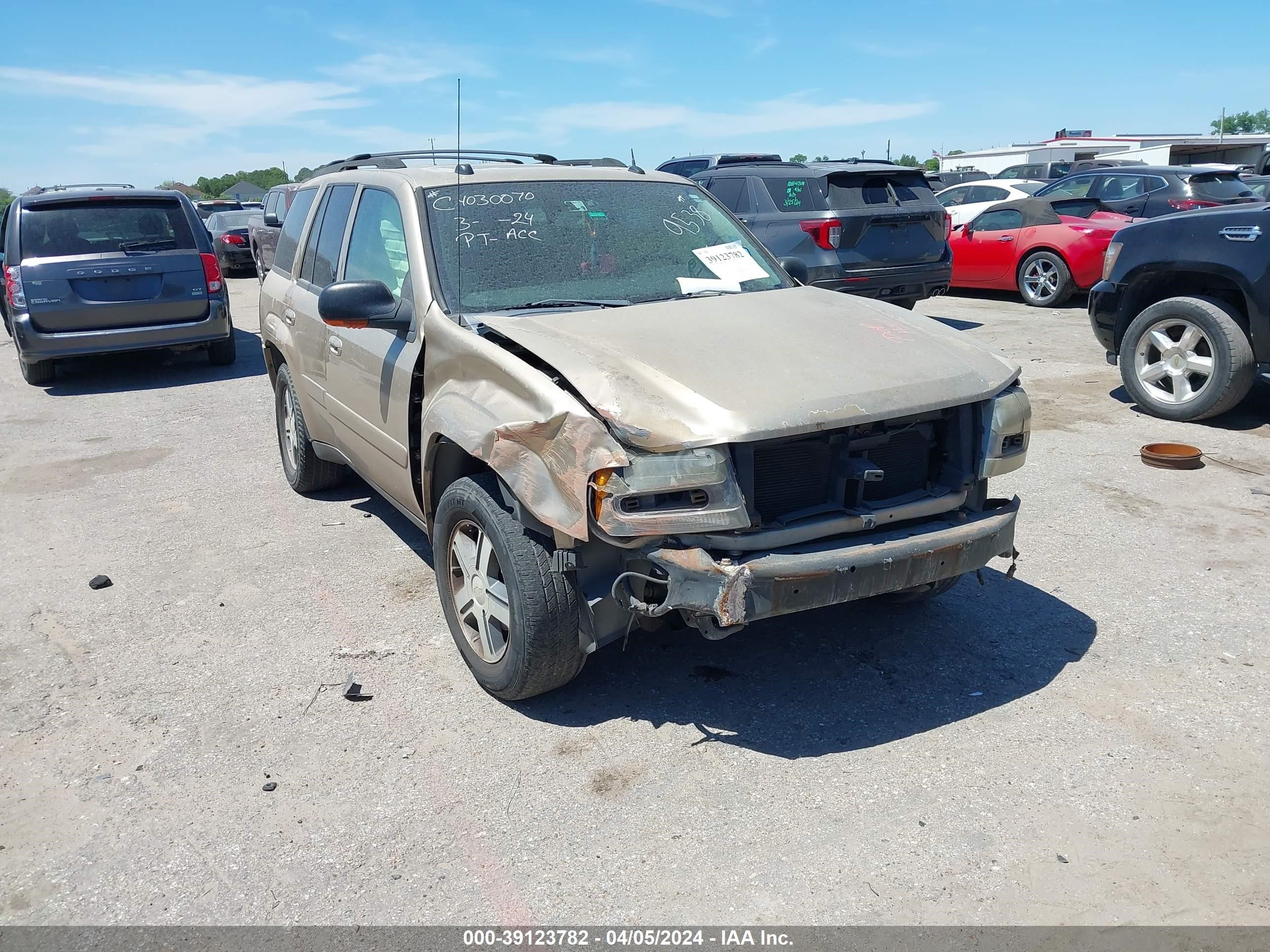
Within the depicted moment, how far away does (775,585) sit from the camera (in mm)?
3094

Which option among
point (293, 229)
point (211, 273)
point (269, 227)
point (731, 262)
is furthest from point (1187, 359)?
point (269, 227)

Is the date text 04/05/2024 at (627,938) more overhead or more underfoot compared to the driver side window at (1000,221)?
more underfoot

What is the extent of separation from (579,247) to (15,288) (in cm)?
768

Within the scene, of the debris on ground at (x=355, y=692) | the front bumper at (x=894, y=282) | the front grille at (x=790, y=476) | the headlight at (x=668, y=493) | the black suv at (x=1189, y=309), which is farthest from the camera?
the front bumper at (x=894, y=282)

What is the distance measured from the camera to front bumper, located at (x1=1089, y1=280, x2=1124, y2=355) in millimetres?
7465

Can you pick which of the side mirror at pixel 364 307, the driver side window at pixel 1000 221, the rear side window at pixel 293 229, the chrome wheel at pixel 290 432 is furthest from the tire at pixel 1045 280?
the side mirror at pixel 364 307

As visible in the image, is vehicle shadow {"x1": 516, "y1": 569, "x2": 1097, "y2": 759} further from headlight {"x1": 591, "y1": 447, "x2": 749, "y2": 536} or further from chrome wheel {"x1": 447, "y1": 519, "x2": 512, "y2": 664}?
headlight {"x1": 591, "y1": 447, "x2": 749, "y2": 536}

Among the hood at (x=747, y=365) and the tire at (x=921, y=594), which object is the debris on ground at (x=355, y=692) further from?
the tire at (x=921, y=594)

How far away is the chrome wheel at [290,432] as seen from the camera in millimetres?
6086

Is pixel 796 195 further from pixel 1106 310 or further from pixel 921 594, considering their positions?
pixel 921 594

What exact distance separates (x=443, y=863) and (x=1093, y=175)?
15.3 m

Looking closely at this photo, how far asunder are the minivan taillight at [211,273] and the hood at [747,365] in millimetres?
7582

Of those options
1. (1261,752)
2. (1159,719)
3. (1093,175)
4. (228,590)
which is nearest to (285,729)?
(228,590)

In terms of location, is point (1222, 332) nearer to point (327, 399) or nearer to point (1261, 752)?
point (1261, 752)
